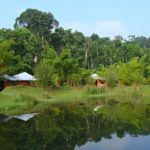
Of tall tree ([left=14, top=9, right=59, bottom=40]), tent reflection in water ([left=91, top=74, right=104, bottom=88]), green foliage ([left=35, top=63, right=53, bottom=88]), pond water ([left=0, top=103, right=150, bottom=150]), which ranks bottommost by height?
pond water ([left=0, top=103, right=150, bottom=150])

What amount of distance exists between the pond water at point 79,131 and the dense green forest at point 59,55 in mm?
18113

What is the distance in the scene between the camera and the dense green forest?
5321 cm

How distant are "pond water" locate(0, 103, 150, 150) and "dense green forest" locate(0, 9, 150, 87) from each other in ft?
59.4

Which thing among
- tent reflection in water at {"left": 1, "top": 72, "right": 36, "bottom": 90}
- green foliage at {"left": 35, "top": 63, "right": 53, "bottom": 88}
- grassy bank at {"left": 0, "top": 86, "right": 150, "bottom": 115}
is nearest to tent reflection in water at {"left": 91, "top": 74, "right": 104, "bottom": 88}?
grassy bank at {"left": 0, "top": 86, "right": 150, "bottom": 115}

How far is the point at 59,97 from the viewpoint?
161ft

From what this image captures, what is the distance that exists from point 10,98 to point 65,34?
51.8m

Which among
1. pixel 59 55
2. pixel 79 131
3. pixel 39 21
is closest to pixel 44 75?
pixel 59 55

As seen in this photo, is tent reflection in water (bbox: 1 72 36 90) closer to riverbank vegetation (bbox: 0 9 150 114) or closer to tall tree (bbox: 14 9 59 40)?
riverbank vegetation (bbox: 0 9 150 114)

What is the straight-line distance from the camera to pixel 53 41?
92.6 meters

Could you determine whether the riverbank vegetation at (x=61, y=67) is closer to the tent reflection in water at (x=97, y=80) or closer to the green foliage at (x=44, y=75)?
the green foliage at (x=44, y=75)

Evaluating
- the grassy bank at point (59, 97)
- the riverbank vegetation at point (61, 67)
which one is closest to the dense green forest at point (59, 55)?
the riverbank vegetation at point (61, 67)

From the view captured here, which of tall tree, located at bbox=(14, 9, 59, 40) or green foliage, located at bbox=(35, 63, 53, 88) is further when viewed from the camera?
tall tree, located at bbox=(14, 9, 59, 40)

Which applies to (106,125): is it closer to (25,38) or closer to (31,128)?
(31,128)

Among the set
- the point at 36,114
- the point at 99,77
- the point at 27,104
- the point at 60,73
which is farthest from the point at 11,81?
the point at 36,114
